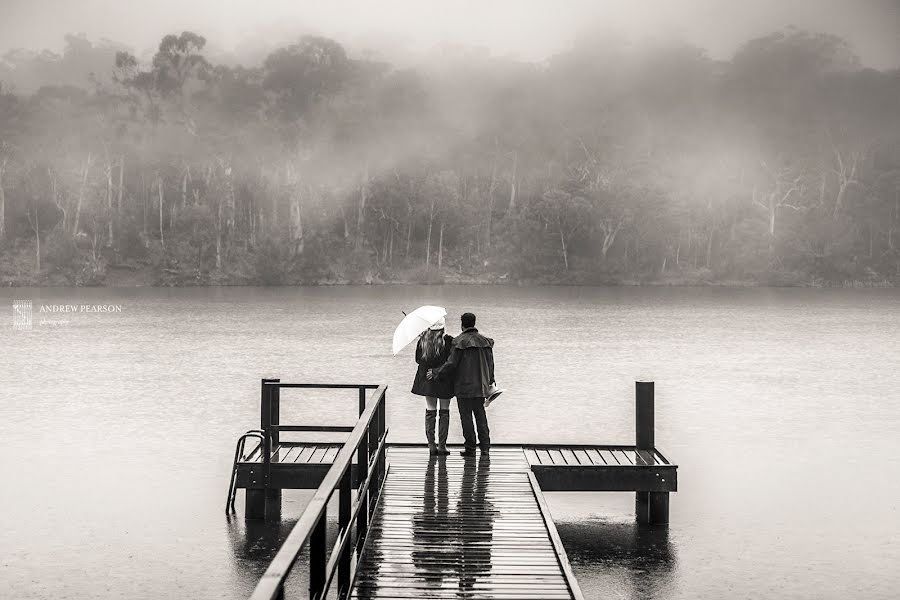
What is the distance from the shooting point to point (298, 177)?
130500 mm

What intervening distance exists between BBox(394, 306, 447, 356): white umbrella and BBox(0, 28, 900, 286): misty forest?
103 meters

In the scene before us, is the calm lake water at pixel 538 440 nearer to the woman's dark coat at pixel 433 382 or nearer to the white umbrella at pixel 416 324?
the woman's dark coat at pixel 433 382

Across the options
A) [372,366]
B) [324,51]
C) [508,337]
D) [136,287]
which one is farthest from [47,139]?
[372,366]

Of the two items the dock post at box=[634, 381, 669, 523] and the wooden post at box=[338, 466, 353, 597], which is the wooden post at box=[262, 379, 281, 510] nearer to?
the dock post at box=[634, 381, 669, 523]

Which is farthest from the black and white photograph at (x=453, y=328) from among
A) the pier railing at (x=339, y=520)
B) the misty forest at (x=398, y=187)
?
the misty forest at (x=398, y=187)

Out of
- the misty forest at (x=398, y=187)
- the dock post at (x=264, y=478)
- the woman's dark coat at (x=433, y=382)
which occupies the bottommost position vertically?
the dock post at (x=264, y=478)

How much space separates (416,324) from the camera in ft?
34.7

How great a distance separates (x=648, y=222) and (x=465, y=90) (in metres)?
70.3

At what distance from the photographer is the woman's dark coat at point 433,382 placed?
1066 centimetres

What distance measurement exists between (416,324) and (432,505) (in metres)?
2.19

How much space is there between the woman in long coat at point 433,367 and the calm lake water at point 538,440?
1.87 m

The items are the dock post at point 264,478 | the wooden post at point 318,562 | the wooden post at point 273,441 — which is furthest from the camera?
the wooden post at point 273,441

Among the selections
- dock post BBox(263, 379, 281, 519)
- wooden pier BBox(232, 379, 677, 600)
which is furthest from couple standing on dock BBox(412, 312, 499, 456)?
dock post BBox(263, 379, 281, 519)

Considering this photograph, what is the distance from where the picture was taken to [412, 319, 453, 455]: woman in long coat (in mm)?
10578
